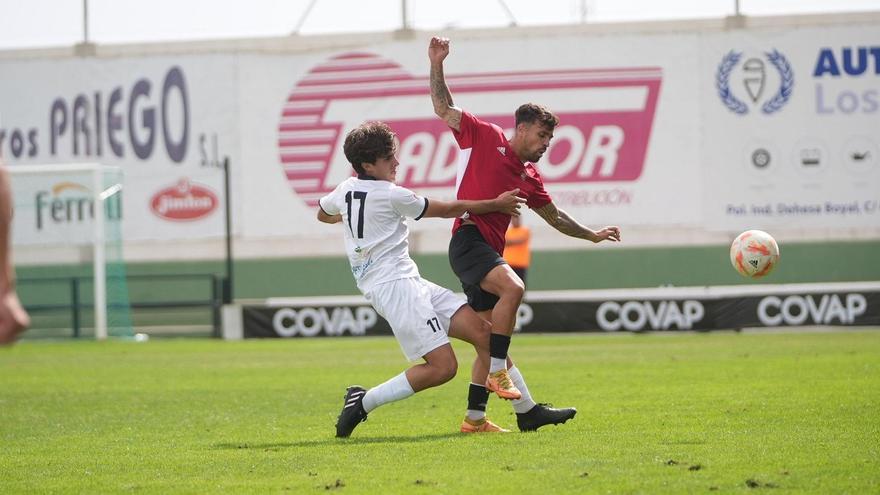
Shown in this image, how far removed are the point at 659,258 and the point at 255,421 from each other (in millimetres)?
20375

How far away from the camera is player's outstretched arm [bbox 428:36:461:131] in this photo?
891cm

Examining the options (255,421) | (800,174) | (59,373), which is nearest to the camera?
(255,421)

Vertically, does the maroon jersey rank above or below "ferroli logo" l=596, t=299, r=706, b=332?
above

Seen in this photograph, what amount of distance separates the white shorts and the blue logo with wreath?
22319mm

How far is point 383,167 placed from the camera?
8602mm

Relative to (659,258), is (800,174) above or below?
above

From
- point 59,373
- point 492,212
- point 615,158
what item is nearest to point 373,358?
point 59,373

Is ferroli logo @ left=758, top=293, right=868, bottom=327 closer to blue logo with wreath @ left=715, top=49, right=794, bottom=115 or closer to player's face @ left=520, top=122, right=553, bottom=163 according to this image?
blue logo with wreath @ left=715, top=49, right=794, bottom=115

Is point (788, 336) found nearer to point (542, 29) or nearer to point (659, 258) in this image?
point (659, 258)

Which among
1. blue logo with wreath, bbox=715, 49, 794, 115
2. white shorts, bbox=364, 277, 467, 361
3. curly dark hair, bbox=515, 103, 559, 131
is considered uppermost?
blue logo with wreath, bbox=715, 49, 794, 115

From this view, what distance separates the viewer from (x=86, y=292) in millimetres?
30047

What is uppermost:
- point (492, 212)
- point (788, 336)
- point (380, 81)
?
point (380, 81)

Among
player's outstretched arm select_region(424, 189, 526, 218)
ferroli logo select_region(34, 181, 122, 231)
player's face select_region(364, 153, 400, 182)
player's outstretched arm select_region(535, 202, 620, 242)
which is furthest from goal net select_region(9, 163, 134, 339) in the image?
player's outstretched arm select_region(424, 189, 526, 218)

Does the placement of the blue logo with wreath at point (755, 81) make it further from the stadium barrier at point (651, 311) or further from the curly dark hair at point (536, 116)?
the curly dark hair at point (536, 116)
